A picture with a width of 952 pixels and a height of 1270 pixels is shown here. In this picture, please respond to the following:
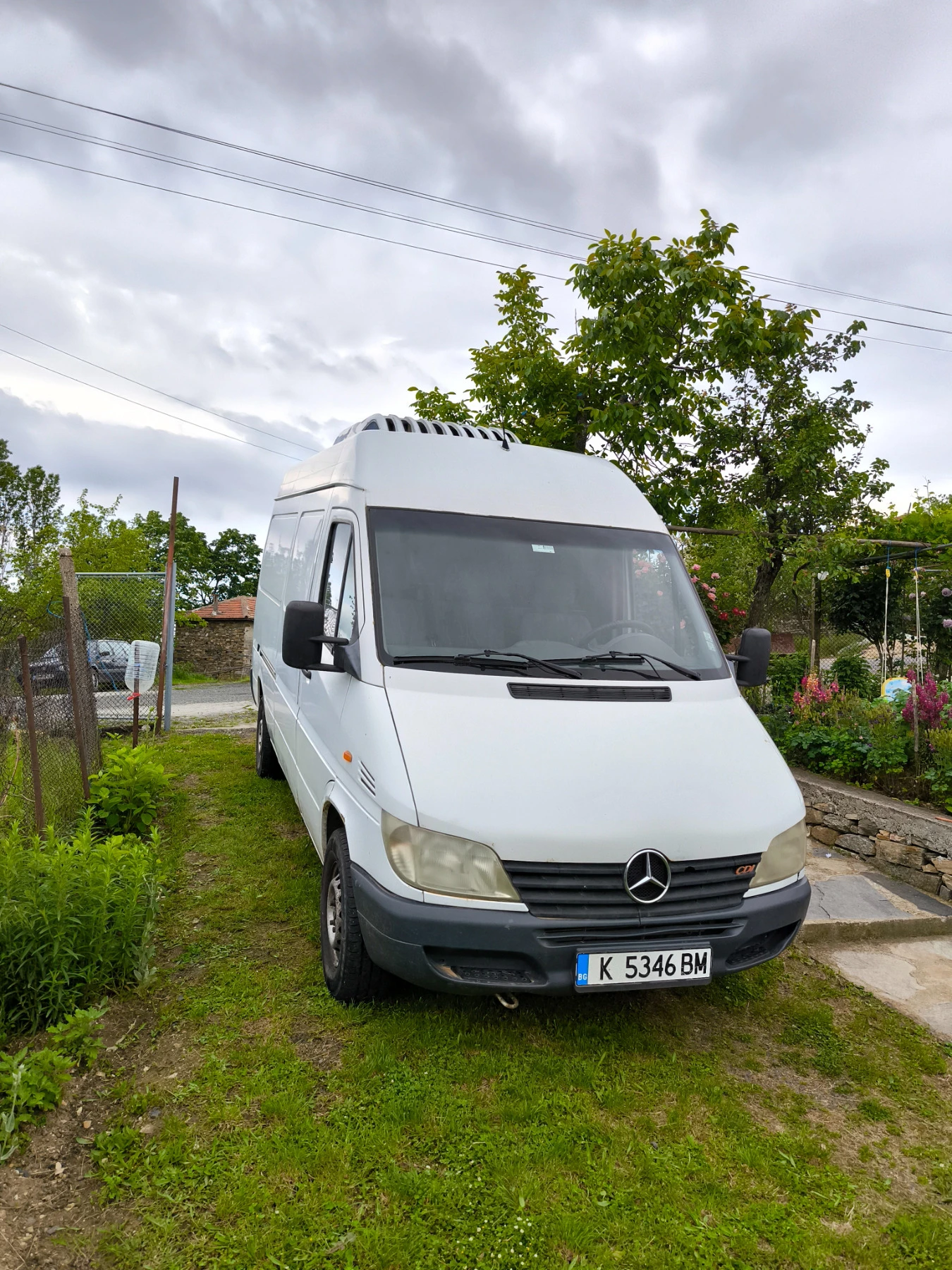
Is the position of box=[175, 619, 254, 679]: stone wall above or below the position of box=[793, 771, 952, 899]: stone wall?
above

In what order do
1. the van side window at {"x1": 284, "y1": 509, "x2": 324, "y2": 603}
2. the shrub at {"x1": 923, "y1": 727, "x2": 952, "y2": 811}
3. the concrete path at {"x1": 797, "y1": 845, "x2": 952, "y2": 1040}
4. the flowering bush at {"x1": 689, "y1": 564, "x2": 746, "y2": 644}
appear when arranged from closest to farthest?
the concrete path at {"x1": 797, "y1": 845, "x2": 952, "y2": 1040} → the van side window at {"x1": 284, "y1": 509, "x2": 324, "y2": 603} → the shrub at {"x1": 923, "y1": 727, "x2": 952, "y2": 811} → the flowering bush at {"x1": 689, "y1": 564, "x2": 746, "y2": 644}

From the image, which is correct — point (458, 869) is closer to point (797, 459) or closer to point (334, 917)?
point (334, 917)

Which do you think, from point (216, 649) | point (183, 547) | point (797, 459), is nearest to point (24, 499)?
point (183, 547)

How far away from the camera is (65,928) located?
3531mm

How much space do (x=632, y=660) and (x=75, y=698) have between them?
4.02m

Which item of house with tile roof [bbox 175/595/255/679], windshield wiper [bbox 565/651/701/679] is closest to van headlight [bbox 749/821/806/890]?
windshield wiper [bbox 565/651/701/679]

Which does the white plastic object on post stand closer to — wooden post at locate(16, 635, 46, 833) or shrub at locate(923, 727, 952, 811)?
wooden post at locate(16, 635, 46, 833)

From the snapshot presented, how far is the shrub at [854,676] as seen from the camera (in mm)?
9555

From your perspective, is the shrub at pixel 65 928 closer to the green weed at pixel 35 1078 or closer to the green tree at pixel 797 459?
the green weed at pixel 35 1078

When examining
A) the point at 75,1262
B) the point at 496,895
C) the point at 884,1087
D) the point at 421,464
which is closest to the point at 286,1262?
the point at 75,1262

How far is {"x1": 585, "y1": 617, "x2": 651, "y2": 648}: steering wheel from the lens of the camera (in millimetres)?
3922

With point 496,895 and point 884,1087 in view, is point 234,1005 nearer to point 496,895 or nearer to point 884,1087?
point 496,895

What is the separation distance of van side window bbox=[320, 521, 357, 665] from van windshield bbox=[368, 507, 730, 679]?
234mm

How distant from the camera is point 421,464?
430 cm
